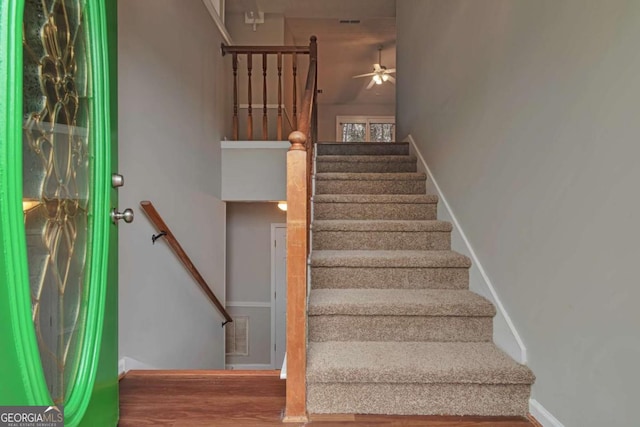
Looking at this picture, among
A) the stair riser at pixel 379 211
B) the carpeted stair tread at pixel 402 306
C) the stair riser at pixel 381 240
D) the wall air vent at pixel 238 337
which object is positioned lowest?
the wall air vent at pixel 238 337

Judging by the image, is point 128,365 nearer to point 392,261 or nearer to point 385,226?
point 392,261

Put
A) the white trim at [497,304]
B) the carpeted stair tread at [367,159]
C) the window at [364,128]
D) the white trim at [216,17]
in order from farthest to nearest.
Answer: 1. the window at [364,128]
2. the carpeted stair tread at [367,159]
3. the white trim at [216,17]
4. the white trim at [497,304]

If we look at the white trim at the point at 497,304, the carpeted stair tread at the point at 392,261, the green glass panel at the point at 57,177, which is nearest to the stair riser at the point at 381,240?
the white trim at the point at 497,304

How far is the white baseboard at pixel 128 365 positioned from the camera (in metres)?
1.65

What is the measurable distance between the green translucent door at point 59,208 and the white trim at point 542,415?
154 cm

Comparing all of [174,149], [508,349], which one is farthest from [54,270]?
[508,349]

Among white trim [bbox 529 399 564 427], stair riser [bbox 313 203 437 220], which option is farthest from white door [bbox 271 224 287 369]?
white trim [bbox 529 399 564 427]

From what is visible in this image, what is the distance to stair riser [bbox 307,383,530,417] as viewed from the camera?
55.5 inches

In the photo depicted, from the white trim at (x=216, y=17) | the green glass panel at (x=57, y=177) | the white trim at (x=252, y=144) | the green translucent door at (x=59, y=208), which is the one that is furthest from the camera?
the white trim at (x=252, y=144)

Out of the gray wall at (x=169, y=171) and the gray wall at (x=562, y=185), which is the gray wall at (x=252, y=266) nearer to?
the gray wall at (x=169, y=171)

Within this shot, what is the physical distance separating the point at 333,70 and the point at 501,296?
601 centimetres

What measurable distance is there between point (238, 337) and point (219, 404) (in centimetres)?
356

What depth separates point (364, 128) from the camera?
837 centimetres

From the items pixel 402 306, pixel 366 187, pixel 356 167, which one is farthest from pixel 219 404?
pixel 356 167
